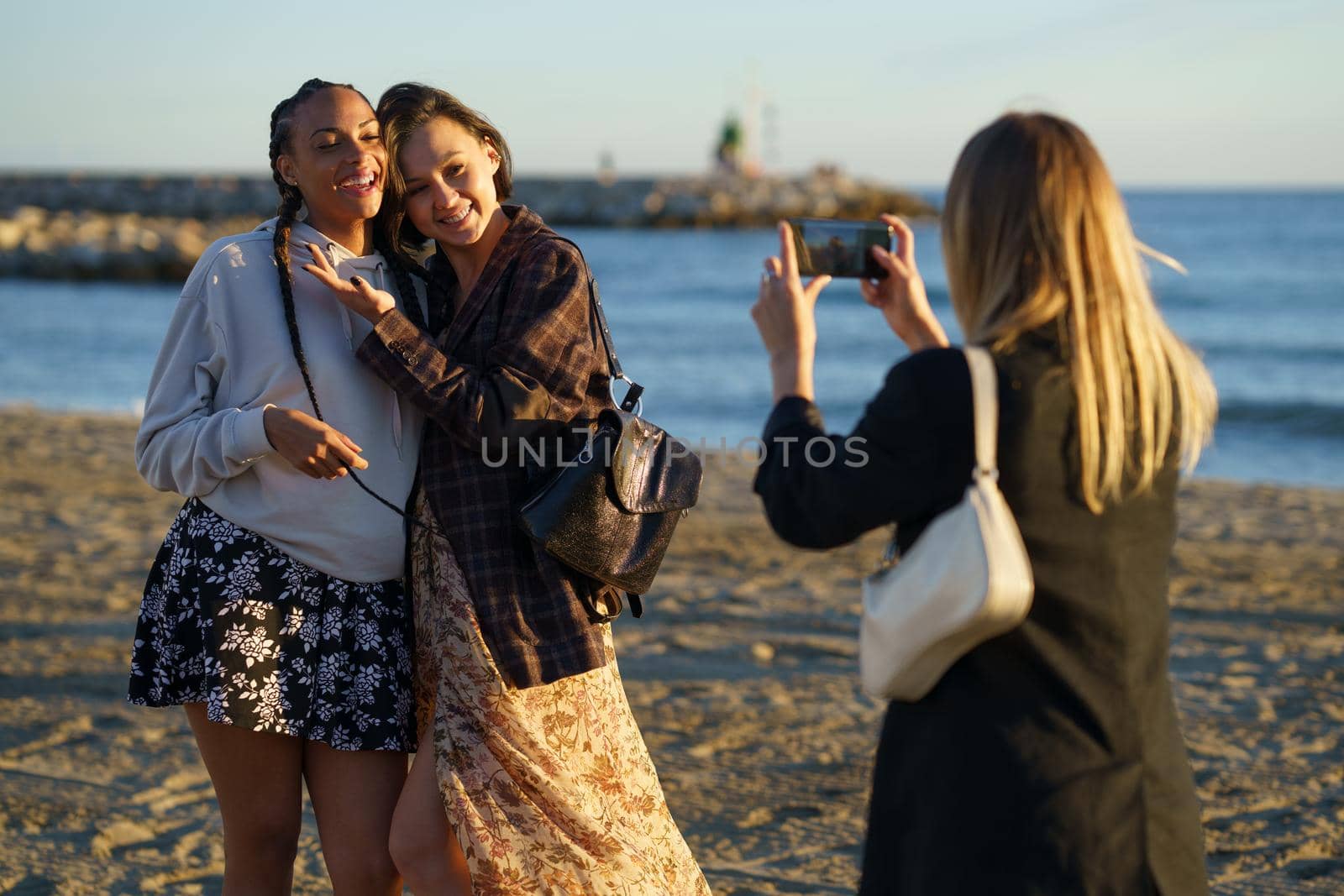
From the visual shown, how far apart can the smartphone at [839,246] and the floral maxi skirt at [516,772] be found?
1.00 m

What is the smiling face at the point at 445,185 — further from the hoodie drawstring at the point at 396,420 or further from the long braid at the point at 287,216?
the hoodie drawstring at the point at 396,420

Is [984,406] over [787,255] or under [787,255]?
under

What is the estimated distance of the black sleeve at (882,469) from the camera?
1.75 m

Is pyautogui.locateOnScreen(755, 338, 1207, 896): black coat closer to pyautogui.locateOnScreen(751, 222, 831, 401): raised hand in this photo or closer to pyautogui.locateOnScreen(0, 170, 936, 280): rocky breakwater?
pyautogui.locateOnScreen(751, 222, 831, 401): raised hand

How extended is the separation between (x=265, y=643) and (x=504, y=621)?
0.48 meters

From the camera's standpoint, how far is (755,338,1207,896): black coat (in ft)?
5.77

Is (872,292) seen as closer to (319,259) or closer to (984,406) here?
(984,406)

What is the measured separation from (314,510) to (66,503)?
6.71 meters

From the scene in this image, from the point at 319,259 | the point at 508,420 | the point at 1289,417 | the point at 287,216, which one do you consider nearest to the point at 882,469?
the point at 508,420

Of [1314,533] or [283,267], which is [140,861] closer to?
[283,267]

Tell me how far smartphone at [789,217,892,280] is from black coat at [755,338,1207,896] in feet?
1.20

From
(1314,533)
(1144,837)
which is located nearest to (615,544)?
(1144,837)

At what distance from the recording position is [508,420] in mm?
2490

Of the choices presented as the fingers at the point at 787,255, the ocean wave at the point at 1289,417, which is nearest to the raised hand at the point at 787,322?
the fingers at the point at 787,255
